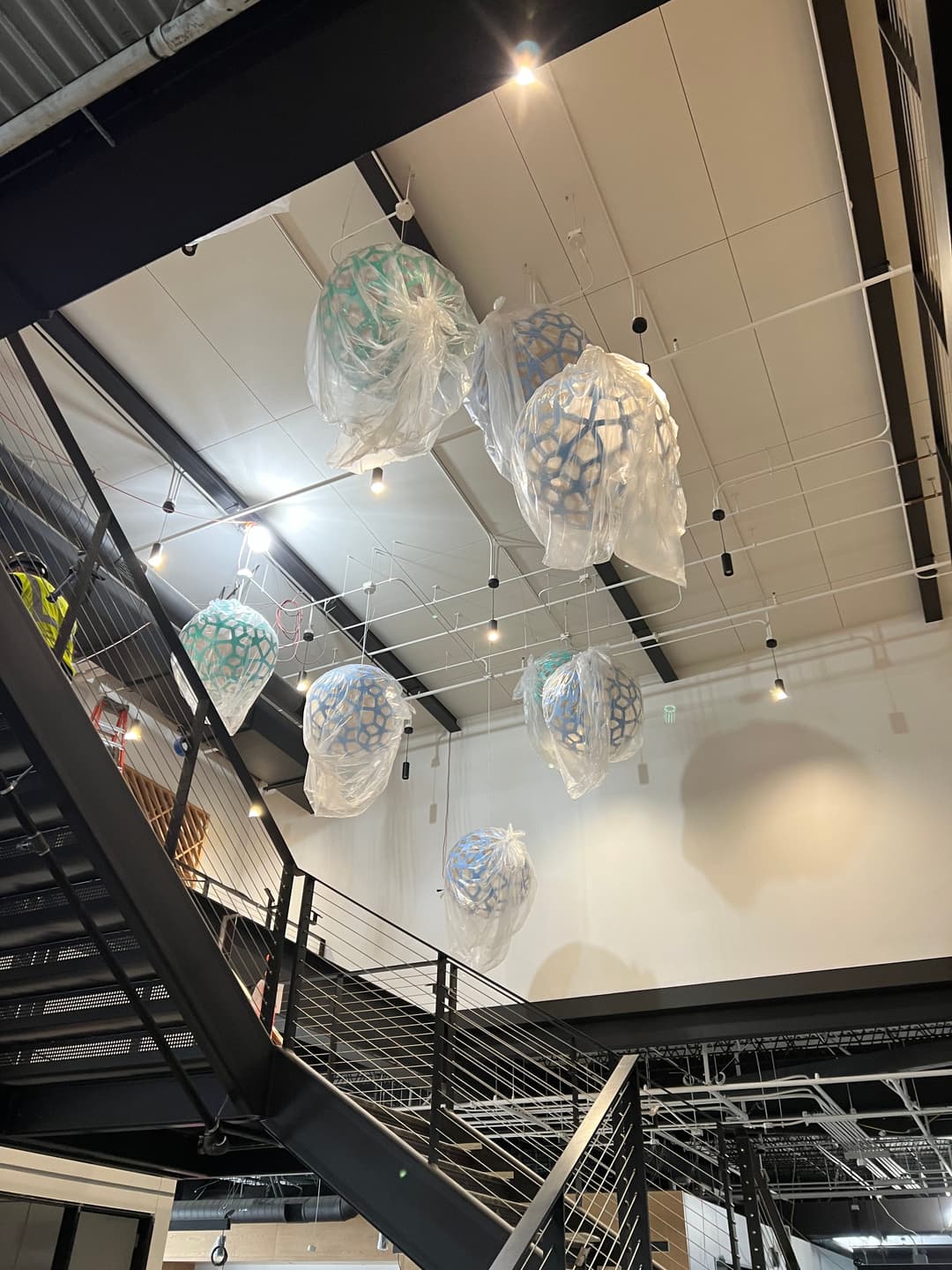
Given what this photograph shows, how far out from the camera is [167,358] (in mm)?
5496

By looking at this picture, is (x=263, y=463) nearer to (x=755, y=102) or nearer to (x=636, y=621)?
(x=636, y=621)

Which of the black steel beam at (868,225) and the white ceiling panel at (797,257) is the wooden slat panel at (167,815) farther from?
the black steel beam at (868,225)

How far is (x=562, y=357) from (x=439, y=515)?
339 centimetres

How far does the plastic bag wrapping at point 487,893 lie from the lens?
17.2 feet

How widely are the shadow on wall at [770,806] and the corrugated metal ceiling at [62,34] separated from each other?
6707 mm

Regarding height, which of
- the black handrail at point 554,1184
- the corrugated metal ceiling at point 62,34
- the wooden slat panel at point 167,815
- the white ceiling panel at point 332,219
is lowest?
the black handrail at point 554,1184

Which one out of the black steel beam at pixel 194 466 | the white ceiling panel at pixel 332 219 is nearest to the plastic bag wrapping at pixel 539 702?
the black steel beam at pixel 194 466

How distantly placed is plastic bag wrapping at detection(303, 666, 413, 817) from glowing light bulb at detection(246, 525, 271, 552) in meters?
2.29

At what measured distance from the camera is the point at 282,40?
1.90 meters

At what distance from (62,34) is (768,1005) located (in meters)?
6.82

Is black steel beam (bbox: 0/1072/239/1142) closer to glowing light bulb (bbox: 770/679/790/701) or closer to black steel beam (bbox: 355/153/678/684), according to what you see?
black steel beam (bbox: 355/153/678/684)

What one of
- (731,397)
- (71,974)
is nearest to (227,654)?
(71,974)

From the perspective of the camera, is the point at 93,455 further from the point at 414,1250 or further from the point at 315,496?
the point at 414,1250

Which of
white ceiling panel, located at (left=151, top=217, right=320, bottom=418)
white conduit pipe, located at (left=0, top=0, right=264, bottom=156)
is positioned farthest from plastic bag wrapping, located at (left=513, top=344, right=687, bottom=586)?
white ceiling panel, located at (left=151, top=217, right=320, bottom=418)
